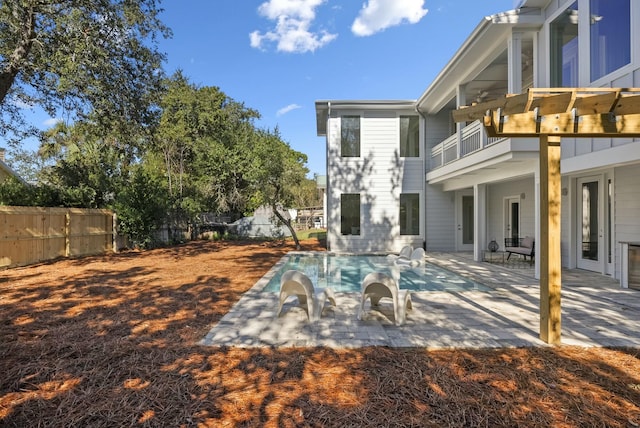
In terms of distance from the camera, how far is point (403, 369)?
10.9 ft

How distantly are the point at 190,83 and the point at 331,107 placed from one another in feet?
50.0

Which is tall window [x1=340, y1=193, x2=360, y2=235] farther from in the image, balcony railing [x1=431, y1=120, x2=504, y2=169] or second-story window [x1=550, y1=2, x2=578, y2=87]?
second-story window [x1=550, y1=2, x2=578, y2=87]

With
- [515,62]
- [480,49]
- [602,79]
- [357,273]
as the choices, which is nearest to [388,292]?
[357,273]

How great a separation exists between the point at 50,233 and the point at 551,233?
45.1 feet

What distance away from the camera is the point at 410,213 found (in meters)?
13.9

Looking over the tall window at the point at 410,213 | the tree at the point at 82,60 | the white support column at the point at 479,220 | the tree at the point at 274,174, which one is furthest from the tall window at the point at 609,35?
the tree at the point at 82,60

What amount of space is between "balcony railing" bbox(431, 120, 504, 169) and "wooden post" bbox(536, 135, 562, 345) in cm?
451

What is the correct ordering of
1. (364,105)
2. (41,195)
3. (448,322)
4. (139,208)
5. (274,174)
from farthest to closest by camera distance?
1. (139,208)
2. (274,174)
3. (364,105)
4. (41,195)
5. (448,322)

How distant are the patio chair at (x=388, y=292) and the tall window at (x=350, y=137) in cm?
917

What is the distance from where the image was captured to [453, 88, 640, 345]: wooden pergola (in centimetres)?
371

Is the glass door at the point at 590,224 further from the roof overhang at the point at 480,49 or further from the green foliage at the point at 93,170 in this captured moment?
the green foliage at the point at 93,170

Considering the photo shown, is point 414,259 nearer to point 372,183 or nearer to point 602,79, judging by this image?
point 372,183

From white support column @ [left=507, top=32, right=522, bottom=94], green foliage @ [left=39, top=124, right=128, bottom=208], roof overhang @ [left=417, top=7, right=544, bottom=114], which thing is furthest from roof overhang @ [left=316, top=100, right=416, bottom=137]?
green foliage @ [left=39, top=124, right=128, bottom=208]

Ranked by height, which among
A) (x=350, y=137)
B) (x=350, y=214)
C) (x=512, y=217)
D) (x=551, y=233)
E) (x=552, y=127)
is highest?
(x=350, y=137)
